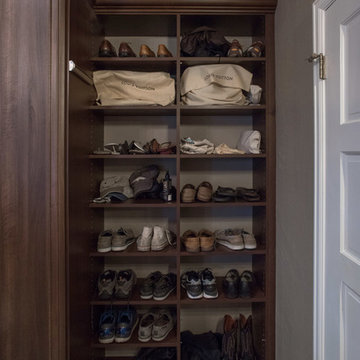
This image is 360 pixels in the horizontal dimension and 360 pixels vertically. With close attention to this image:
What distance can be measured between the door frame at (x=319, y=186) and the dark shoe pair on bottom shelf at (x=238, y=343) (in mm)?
584

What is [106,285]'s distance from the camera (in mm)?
1470

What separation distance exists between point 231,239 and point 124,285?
697 millimetres

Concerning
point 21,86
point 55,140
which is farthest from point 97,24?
point 55,140

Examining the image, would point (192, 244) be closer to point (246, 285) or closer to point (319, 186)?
point (246, 285)

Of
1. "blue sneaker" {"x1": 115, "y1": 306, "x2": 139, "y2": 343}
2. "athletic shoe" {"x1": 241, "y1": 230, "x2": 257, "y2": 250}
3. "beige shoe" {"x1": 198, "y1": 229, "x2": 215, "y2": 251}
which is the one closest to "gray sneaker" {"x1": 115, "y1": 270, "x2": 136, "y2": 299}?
"blue sneaker" {"x1": 115, "y1": 306, "x2": 139, "y2": 343}

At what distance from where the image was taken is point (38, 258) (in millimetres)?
1093

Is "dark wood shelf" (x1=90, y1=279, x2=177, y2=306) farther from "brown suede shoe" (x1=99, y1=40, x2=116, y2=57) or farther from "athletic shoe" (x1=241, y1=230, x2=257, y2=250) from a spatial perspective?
"brown suede shoe" (x1=99, y1=40, x2=116, y2=57)

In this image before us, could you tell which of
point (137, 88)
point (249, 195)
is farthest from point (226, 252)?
point (137, 88)

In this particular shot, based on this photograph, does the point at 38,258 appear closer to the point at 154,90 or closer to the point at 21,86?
the point at 21,86

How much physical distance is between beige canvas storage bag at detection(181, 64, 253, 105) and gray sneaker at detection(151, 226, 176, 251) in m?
0.80

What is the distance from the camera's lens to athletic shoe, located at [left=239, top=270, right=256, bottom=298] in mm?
1491

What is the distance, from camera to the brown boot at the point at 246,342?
152 cm

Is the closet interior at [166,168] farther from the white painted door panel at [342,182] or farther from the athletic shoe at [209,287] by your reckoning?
the white painted door panel at [342,182]

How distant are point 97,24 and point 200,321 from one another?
80.8 inches
